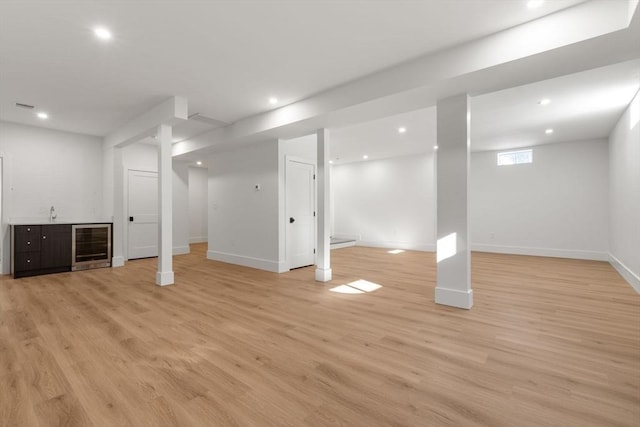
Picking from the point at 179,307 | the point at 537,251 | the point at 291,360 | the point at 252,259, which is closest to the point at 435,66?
the point at 291,360

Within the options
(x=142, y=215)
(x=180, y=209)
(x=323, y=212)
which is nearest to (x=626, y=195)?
(x=323, y=212)

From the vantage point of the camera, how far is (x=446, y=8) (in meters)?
2.43

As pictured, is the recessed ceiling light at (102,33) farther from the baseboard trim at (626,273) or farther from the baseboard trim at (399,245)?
the baseboard trim at (399,245)

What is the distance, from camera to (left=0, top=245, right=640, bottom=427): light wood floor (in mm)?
1649

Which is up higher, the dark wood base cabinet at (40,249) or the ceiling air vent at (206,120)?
the ceiling air vent at (206,120)

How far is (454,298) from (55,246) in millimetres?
6957

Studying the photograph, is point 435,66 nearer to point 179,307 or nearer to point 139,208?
point 179,307

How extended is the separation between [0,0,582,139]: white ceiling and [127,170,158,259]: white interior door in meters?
2.86

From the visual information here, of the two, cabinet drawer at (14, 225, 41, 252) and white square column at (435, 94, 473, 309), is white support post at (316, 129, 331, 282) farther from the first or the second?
cabinet drawer at (14, 225, 41, 252)

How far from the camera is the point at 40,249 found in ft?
17.2

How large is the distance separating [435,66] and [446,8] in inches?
27.7

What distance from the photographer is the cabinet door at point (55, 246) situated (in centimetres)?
528

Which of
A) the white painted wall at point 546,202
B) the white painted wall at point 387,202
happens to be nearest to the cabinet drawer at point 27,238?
the white painted wall at point 387,202

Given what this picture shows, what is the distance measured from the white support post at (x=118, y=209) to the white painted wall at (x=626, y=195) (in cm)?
914
